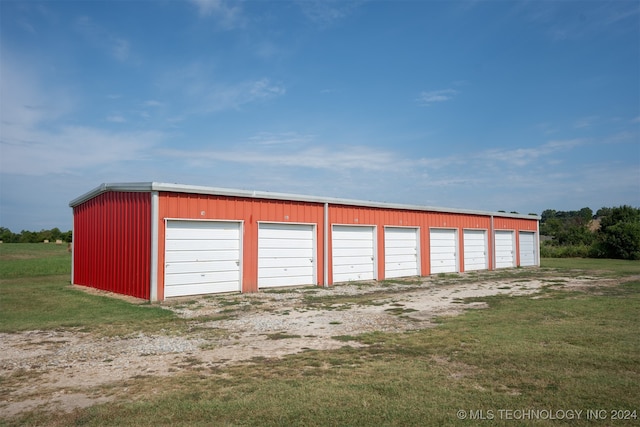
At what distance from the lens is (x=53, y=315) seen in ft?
33.3

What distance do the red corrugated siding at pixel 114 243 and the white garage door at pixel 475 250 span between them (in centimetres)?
1588

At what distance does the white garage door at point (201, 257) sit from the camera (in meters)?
12.8

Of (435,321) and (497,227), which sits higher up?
(497,227)

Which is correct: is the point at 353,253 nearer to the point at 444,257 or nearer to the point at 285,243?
the point at 285,243

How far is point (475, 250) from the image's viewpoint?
23.5 metres

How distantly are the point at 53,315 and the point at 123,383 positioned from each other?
247 inches

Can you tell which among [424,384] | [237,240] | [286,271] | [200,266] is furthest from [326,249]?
[424,384]

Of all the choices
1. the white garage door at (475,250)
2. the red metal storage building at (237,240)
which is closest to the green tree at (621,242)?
the white garage door at (475,250)

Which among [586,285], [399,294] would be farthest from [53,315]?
[586,285]

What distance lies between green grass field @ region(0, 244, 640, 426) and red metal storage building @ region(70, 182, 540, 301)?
4.54 m

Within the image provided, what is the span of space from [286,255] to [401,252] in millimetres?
6226

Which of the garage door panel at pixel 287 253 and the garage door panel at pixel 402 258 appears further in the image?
the garage door panel at pixel 402 258

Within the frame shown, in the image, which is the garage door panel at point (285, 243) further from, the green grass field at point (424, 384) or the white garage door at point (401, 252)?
the green grass field at point (424, 384)

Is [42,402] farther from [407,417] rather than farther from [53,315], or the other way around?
[53,315]
